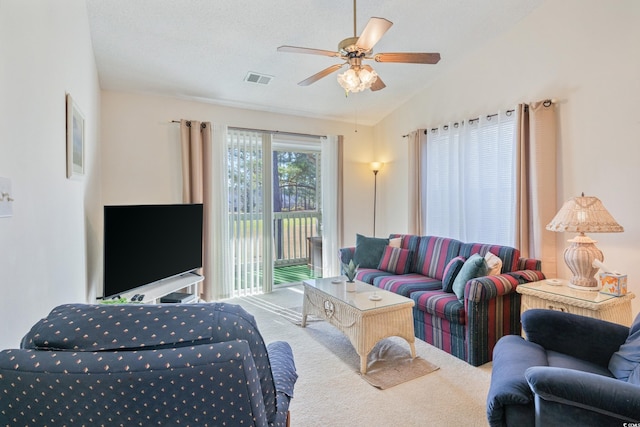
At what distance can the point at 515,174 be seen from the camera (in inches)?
134

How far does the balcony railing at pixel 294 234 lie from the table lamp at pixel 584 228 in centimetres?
381

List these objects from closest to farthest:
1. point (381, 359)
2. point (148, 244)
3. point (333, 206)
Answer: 1. point (381, 359)
2. point (148, 244)
3. point (333, 206)

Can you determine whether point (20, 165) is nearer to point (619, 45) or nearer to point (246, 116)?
point (246, 116)

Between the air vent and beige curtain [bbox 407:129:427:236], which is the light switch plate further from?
beige curtain [bbox 407:129:427:236]

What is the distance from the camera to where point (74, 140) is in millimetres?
2107

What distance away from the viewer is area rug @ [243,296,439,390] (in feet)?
8.02

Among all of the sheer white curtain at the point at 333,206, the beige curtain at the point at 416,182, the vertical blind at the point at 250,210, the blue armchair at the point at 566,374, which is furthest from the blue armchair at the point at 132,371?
the sheer white curtain at the point at 333,206

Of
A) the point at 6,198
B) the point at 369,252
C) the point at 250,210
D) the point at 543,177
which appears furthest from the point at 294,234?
the point at 6,198

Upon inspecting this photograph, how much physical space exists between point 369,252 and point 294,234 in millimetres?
2201

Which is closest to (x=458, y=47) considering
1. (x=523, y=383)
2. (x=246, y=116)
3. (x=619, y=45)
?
(x=619, y=45)

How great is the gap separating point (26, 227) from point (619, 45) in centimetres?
423

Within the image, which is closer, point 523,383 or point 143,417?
point 143,417

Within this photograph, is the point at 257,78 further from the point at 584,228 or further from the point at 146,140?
the point at 584,228

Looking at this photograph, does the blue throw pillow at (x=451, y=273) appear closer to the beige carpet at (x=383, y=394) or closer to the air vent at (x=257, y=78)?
the beige carpet at (x=383, y=394)
